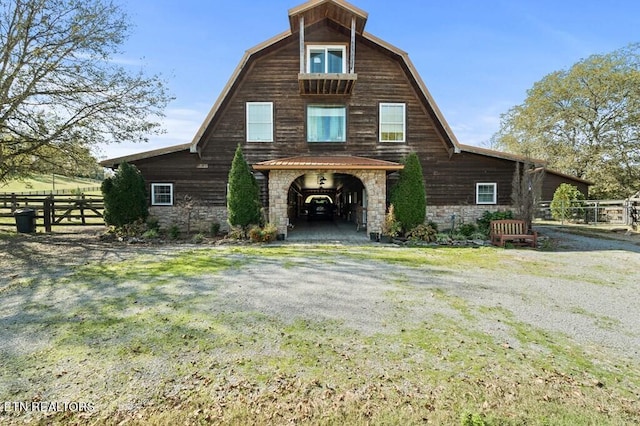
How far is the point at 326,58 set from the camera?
1465 cm

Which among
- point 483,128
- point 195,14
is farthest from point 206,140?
point 483,128

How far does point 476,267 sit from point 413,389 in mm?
5959

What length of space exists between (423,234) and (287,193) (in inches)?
212

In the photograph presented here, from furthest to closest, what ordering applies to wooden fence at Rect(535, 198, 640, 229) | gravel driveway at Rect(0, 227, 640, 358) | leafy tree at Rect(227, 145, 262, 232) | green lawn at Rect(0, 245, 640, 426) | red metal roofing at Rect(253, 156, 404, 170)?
wooden fence at Rect(535, 198, 640, 229) → leafy tree at Rect(227, 145, 262, 232) → red metal roofing at Rect(253, 156, 404, 170) → gravel driveway at Rect(0, 227, 640, 358) → green lawn at Rect(0, 245, 640, 426)

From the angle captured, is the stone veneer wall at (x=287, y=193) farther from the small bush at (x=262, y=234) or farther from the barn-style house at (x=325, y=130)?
the barn-style house at (x=325, y=130)

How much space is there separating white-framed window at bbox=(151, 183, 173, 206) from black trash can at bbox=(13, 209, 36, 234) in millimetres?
5143

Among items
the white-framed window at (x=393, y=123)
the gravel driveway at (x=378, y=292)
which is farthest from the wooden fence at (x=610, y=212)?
the gravel driveway at (x=378, y=292)

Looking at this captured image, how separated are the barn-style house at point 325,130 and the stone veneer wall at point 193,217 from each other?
0.14 feet

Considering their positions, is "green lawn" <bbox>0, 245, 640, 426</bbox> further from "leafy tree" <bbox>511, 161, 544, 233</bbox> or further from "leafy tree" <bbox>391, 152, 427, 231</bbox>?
"leafy tree" <bbox>511, 161, 544, 233</bbox>

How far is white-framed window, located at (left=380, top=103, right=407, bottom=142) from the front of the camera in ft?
48.9

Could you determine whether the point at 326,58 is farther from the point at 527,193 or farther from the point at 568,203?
the point at 568,203

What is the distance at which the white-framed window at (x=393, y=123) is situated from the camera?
14.9 metres

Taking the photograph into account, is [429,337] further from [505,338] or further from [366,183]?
[366,183]

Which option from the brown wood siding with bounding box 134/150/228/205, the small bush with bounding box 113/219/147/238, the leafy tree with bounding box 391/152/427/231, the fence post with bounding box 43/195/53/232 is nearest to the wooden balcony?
the leafy tree with bounding box 391/152/427/231
